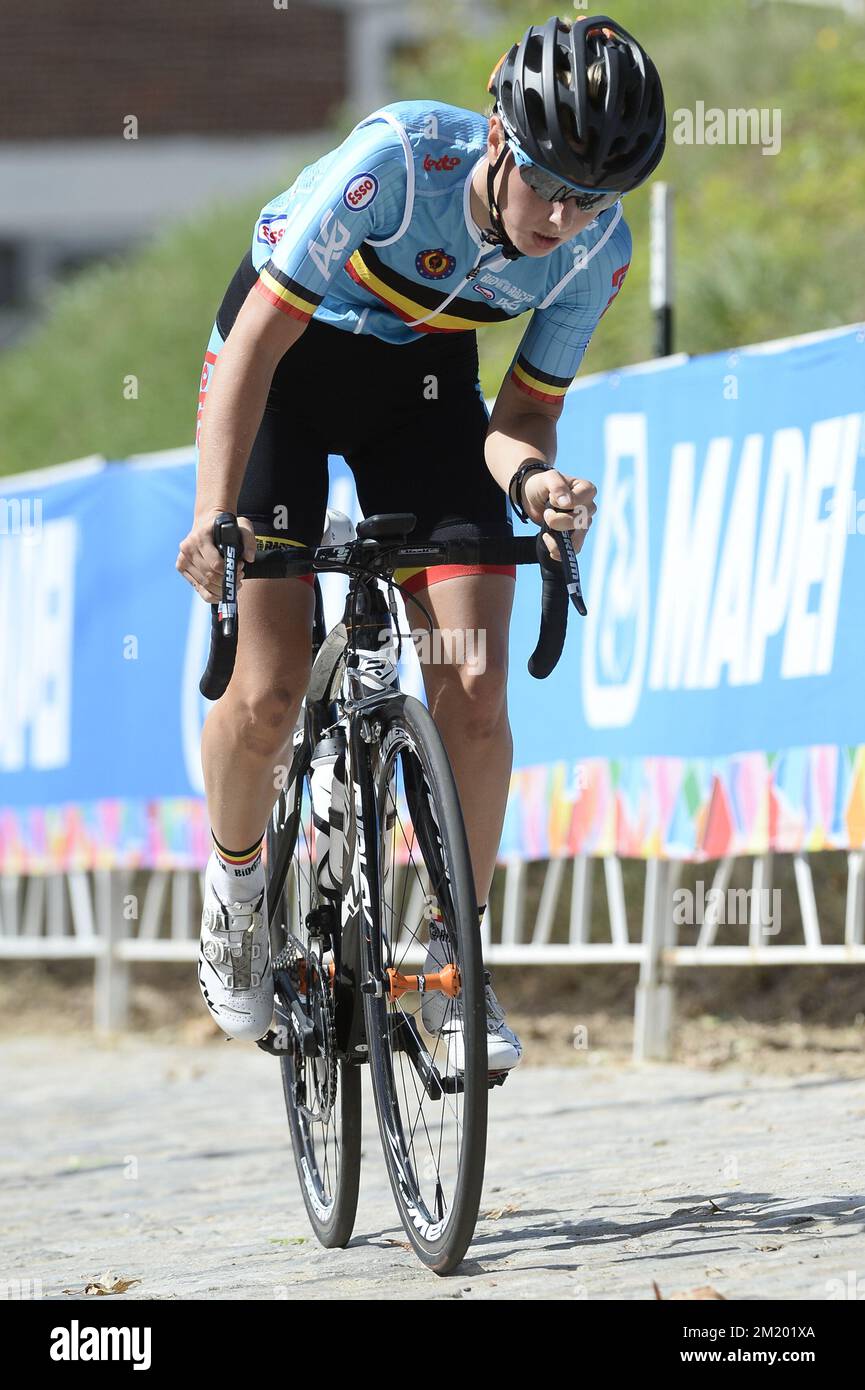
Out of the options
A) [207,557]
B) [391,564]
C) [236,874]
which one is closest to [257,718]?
[236,874]

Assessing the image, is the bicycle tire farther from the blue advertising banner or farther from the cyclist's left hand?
the blue advertising banner

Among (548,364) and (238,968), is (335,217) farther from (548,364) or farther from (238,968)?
(238,968)

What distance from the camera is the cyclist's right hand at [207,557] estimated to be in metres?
3.36

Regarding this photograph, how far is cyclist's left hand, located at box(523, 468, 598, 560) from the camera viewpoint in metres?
3.41

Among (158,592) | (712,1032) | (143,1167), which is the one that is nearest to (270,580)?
(143,1167)

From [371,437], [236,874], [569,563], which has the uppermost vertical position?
[371,437]

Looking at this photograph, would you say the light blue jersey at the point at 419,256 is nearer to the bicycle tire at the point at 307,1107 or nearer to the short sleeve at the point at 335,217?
the short sleeve at the point at 335,217

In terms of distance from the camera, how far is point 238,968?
3977mm

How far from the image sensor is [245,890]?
13.1ft

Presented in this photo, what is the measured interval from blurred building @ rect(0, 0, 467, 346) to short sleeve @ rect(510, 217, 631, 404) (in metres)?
27.1

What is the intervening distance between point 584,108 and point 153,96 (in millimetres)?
30536

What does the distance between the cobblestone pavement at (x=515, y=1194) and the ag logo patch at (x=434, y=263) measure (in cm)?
190

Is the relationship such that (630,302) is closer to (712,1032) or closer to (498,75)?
(712,1032)

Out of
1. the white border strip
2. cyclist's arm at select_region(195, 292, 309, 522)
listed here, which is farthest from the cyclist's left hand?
the white border strip
